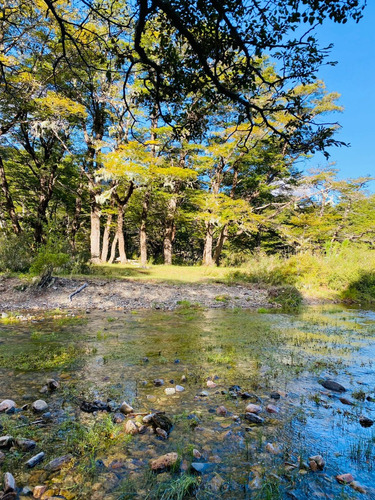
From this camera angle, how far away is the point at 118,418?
3.03 metres

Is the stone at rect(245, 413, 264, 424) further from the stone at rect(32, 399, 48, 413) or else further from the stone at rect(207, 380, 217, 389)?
the stone at rect(32, 399, 48, 413)

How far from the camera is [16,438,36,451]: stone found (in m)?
2.48

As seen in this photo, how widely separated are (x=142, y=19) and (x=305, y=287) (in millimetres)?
14932

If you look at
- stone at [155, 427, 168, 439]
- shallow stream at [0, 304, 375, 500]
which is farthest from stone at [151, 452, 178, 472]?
stone at [155, 427, 168, 439]

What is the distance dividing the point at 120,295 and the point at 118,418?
8.99 m

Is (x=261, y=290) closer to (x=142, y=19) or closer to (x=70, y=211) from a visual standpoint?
(x=142, y=19)

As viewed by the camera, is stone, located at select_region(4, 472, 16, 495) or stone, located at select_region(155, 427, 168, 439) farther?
stone, located at select_region(155, 427, 168, 439)

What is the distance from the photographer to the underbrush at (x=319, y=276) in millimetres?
15531

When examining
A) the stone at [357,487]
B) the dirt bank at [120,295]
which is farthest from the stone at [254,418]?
the dirt bank at [120,295]

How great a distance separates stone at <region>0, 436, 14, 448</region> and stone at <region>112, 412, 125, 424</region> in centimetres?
88

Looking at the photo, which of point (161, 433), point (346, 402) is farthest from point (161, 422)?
point (346, 402)

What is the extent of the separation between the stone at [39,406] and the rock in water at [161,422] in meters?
1.15

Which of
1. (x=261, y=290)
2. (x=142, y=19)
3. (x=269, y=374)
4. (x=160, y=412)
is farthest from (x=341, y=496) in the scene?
(x=261, y=290)

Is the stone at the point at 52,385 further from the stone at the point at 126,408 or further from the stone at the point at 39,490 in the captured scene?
the stone at the point at 39,490
